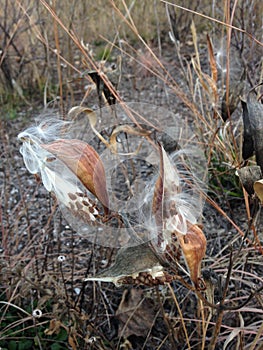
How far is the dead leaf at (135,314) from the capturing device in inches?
52.1

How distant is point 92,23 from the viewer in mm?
3551

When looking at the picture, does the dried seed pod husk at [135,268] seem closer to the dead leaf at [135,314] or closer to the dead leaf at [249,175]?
the dead leaf at [249,175]

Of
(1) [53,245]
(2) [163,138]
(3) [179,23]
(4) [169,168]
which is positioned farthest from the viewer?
(3) [179,23]

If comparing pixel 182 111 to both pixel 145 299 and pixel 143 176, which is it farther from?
pixel 145 299

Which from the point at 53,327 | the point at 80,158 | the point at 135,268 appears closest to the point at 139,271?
the point at 135,268

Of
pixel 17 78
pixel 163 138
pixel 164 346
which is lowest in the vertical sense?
pixel 164 346

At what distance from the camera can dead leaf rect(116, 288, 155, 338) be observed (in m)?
1.32

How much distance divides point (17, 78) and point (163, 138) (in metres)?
2.22

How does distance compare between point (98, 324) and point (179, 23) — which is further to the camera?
point (179, 23)

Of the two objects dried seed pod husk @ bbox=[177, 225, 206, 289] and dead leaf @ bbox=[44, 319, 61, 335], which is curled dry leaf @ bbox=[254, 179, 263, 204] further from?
dead leaf @ bbox=[44, 319, 61, 335]

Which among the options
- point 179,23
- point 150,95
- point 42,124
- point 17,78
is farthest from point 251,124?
point 179,23

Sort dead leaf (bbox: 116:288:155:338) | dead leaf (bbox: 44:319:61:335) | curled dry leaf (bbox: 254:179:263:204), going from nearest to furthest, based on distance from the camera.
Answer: curled dry leaf (bbox: 254:179:263:204), dead leaf (bbox: 44:319:61:335), dead leaf (bbox: 116:288:155:338)

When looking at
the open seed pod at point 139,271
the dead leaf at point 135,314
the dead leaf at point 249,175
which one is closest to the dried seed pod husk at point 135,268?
the open seed pod at point 139,271

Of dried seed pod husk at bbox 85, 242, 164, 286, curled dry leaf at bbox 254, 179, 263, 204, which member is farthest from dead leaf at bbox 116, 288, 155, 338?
curled dry leaf at bbox 254, 179, 263, 204
